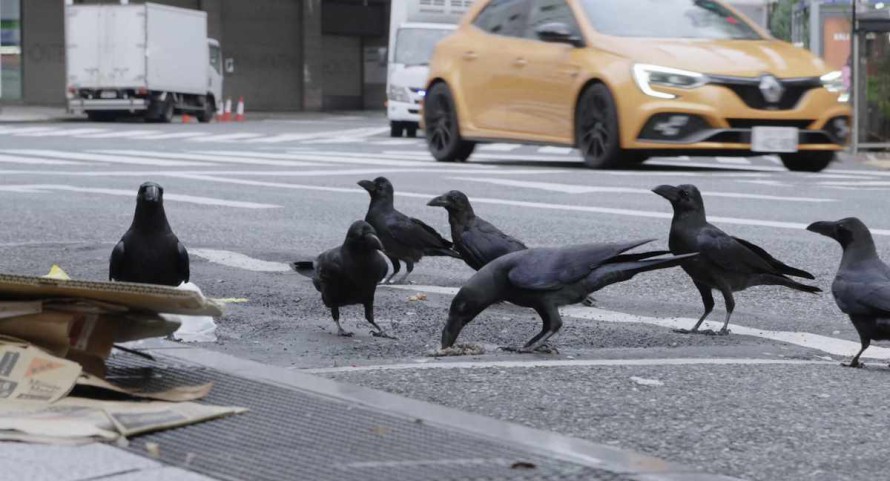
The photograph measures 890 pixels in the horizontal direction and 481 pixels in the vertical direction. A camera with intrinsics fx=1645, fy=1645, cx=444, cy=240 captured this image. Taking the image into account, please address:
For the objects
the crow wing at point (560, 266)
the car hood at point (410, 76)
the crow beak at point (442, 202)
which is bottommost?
the crow wing at point (560, 266)

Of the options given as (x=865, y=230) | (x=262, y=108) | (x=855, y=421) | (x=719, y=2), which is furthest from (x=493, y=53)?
(x=262, y=108)

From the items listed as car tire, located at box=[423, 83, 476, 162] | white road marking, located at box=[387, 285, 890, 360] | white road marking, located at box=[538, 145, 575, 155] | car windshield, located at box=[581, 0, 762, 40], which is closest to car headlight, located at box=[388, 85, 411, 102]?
white road marking, located at box=[538, 145, 575, 155]

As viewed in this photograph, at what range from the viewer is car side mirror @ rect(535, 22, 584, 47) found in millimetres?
14648

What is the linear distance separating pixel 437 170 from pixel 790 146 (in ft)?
10.3

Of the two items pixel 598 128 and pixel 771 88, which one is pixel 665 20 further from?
pixel 771 88

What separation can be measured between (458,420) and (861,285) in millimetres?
1803

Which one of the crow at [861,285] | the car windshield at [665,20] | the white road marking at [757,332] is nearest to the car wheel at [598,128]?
the car windshield at [665,20]

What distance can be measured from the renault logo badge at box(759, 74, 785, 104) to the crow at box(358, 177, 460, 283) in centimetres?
742

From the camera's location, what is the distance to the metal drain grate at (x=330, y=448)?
3430mm

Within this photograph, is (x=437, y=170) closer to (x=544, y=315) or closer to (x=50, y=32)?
(x=544, y=315)

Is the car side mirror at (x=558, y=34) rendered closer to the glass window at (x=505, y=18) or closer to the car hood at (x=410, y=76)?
the glass window at (x=505, y=18)

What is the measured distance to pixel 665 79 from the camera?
13.9m

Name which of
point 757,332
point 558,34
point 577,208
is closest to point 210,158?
point 558,34

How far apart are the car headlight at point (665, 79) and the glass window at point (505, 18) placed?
6.46 ft
